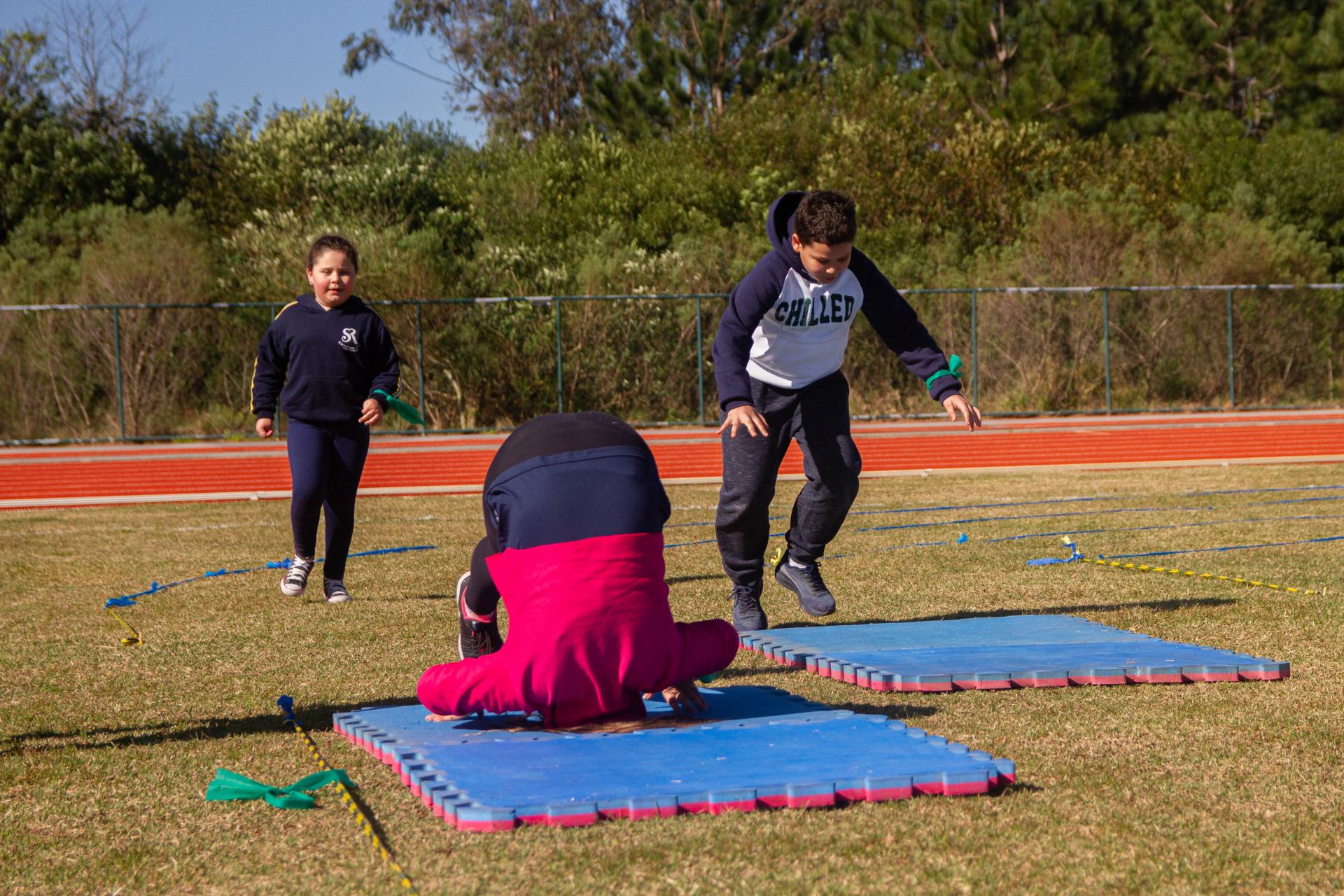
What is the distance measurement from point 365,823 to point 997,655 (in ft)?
8.67

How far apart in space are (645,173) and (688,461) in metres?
18.5

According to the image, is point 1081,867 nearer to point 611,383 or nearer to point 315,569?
point 315,569

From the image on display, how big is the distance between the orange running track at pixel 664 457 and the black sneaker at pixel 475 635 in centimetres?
1051

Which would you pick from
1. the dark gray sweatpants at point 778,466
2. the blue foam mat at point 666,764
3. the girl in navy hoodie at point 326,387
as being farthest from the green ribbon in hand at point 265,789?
the girl in navy hoodie at point 326,387

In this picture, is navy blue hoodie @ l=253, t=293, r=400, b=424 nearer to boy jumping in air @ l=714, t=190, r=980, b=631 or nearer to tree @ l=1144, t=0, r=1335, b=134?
boy jumping in air @ l=714, t=190, r=980, b=631

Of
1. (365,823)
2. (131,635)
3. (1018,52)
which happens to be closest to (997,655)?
(365,823)

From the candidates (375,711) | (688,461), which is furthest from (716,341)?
(688,461)

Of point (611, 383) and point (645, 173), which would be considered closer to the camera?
point (611, 383)

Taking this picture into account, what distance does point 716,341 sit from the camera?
19.7 ft

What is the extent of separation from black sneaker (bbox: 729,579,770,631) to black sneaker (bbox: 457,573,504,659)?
5.32 feet

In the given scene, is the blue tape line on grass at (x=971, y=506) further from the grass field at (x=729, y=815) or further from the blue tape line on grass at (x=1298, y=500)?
the grass field at (x=729, y=815)

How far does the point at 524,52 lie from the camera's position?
43.2m

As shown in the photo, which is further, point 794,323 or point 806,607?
point 806,607

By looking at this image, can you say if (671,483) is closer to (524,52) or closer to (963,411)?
(963,411)
